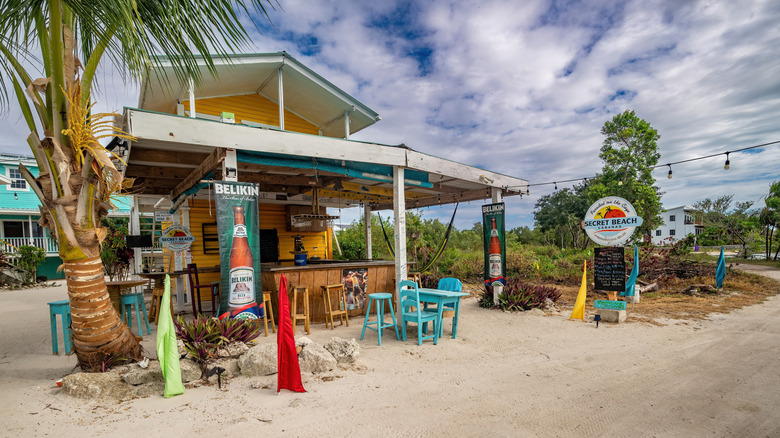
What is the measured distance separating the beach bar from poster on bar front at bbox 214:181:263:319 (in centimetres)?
28

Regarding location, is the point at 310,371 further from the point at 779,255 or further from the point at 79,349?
the point at 779,255

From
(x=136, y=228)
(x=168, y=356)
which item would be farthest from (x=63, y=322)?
(x=136, y=228)

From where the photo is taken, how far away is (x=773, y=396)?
11.2 ft

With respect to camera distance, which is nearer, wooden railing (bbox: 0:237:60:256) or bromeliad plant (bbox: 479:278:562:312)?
bromeliad plant (bbox: 479:278:562:312)

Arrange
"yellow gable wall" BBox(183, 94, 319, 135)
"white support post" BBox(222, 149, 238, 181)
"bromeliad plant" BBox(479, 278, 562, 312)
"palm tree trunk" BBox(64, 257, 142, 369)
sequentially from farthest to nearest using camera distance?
1. "yellow gable wall" BBox(183, 94, 319, 135)
2. "bromeliad plant" BBox(479, 278, 562, 312)
3. "white support post" BBox(222, 149, 238, 181)
4. "palm tree trunk" BBox(64, 257, 142, 369)

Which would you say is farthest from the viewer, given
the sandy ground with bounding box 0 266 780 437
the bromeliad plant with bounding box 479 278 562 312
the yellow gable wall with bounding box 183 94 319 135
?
the yellow gable wall with bounding box 183 94 319 135

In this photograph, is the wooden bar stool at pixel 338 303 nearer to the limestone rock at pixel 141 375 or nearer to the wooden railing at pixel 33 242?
the limestone rock at pixel 141 375

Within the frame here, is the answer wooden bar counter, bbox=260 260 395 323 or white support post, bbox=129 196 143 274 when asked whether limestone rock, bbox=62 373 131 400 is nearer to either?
wooden bar counter, bbox=260 260 395 323

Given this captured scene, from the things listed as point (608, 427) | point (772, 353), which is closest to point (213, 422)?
point (608, 427)

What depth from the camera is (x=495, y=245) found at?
7.90 metres

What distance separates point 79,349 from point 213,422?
199cm

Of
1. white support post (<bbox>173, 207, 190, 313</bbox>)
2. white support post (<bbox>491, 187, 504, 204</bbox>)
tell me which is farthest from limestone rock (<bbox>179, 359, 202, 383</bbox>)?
white support post (<bbox>491, 187, 504, 204</bbox>)

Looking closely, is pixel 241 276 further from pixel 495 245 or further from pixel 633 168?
pixel 633 168

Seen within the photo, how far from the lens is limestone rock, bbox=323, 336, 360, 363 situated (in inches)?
173
